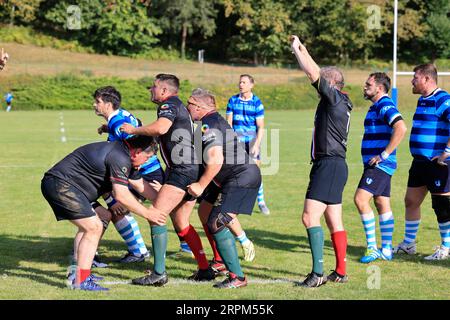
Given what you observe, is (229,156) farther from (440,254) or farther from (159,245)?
(440,254)

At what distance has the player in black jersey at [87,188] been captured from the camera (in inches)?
252

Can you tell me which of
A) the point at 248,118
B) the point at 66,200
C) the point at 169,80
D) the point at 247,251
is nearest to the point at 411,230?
the point at 247,251

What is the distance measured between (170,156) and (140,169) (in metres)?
1.15

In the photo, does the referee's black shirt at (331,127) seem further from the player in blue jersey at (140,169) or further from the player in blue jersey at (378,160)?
the player in blue jersey at (140,169)

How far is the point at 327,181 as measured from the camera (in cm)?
684

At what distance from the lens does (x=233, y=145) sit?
6809 mm

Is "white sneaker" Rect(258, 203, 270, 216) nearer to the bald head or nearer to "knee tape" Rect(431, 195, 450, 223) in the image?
"knee tape" Rect(431, 195, 450, 223)

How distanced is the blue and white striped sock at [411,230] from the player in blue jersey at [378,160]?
401 millimetres

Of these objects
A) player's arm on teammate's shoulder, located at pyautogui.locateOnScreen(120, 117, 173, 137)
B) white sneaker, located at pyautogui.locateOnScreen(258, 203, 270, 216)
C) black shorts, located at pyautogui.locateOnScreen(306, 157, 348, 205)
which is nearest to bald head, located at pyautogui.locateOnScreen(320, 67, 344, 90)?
black shorts, located at pyautogui.locateOnScreen(306, 157, 348, 205)

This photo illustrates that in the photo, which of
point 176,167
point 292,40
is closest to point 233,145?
point 176,167

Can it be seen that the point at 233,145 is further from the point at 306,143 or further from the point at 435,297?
the point at 306,143

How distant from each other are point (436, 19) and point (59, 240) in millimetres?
64474

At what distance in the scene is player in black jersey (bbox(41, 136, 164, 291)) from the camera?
21.0 feet

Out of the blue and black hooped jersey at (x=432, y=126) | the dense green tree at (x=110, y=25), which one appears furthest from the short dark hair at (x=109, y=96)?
the dense green tree at (x=110, y=25)
